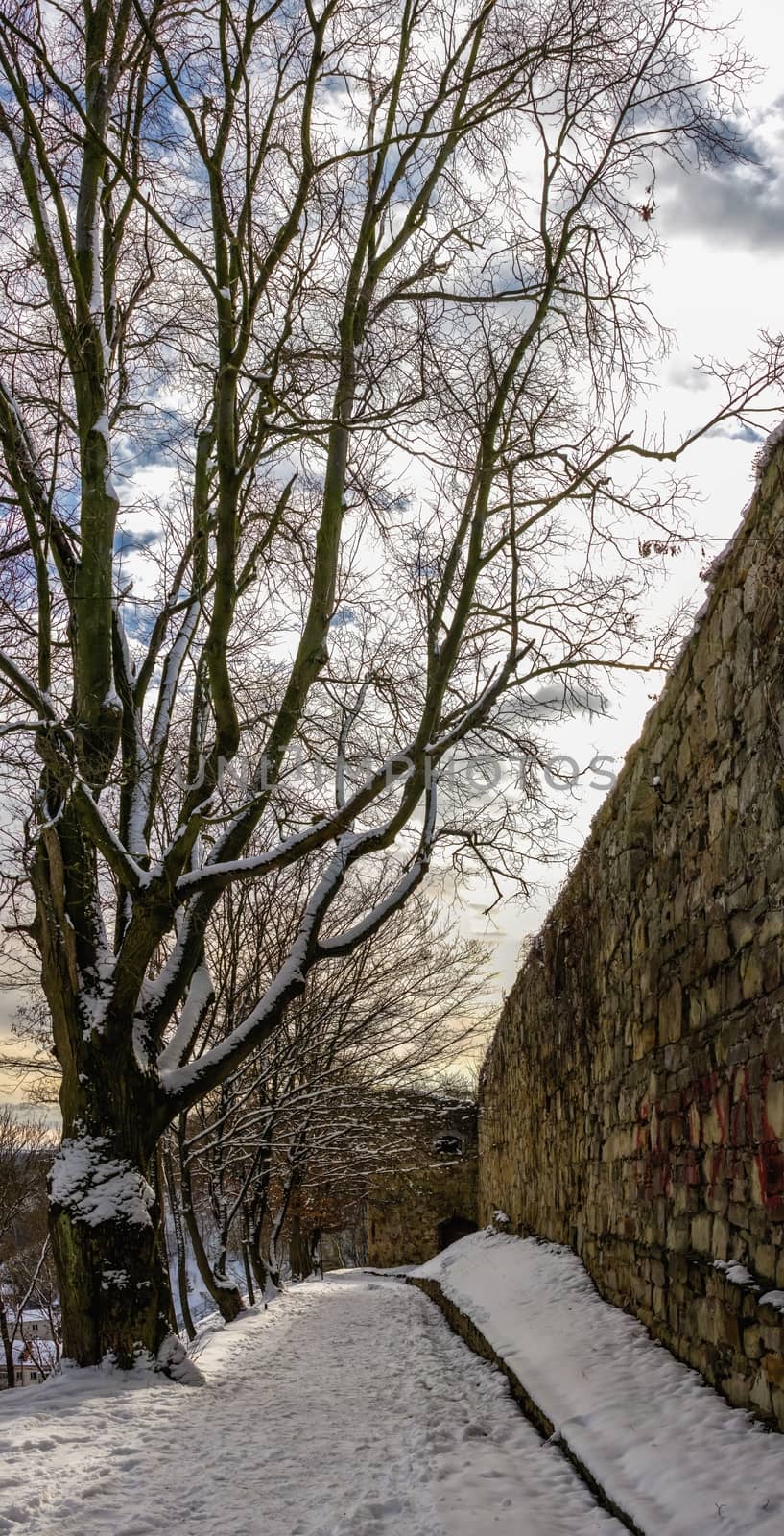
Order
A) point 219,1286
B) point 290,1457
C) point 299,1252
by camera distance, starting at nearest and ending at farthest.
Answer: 1. point 290,1457
2. point 219,1286
3. point 299,1252

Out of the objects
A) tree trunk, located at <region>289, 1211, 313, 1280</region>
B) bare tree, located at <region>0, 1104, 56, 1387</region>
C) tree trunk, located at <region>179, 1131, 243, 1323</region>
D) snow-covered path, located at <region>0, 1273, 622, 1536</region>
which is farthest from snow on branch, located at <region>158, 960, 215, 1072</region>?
bare tree, located at <region>0, 1104, 56, 1387</region>

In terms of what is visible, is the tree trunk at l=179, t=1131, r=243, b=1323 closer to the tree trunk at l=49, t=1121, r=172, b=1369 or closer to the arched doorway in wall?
the tree trunk at l=49, t=1121, r=172, b=1369

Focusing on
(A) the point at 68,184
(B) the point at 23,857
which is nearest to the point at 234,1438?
(B) the point at 23,857

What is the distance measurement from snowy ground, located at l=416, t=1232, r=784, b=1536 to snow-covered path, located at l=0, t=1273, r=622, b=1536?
0.55 feet

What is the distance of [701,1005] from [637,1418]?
152 centimetres

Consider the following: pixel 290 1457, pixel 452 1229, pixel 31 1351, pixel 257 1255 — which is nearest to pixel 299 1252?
pixel 452 1229

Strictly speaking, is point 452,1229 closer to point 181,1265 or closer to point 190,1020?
point 181,1265

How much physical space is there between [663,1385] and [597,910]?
127 inches

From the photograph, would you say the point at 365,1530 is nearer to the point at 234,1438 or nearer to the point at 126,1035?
the point at 234,1438

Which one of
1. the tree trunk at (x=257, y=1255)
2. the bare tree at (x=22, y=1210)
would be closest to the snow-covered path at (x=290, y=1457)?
the tree trunk at (x=257, y=1255)

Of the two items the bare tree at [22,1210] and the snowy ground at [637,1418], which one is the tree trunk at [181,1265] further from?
the bare tree at [22,1210]

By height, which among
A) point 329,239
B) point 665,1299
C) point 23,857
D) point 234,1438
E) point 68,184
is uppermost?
point 68,184

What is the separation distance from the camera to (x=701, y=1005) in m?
4.37

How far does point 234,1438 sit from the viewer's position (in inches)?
193
